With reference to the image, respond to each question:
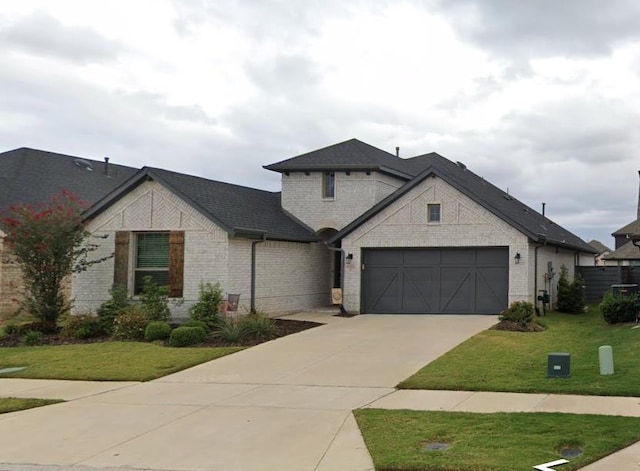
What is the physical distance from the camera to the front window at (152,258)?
22.2 m

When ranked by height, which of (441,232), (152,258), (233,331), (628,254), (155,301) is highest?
(628,254)

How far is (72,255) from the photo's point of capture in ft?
67.3

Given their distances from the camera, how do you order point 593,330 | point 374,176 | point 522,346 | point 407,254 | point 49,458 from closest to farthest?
point 49,458, point 522,346, point 593,330, point 407,254, point 374,176

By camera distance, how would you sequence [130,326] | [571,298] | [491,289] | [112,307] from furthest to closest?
[571,298] < [491,289] < [112,307] < [130,326]

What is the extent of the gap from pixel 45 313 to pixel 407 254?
12.4m

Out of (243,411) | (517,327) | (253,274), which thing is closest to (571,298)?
(517,327)

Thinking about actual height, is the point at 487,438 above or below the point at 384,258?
below

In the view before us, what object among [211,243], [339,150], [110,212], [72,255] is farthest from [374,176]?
[72,255]

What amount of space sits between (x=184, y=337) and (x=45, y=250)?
564cm

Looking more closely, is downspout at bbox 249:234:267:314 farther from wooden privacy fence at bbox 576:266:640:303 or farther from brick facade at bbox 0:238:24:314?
wooden privacy fence at bbox 576:266:640:303

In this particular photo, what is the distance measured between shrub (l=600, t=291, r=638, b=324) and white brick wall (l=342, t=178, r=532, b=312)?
3.03m

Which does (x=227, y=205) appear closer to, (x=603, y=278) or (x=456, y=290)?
(x=456, y=290)

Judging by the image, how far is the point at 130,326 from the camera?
19.0 meters

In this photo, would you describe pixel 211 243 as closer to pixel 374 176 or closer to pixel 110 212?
pixel 110 212
